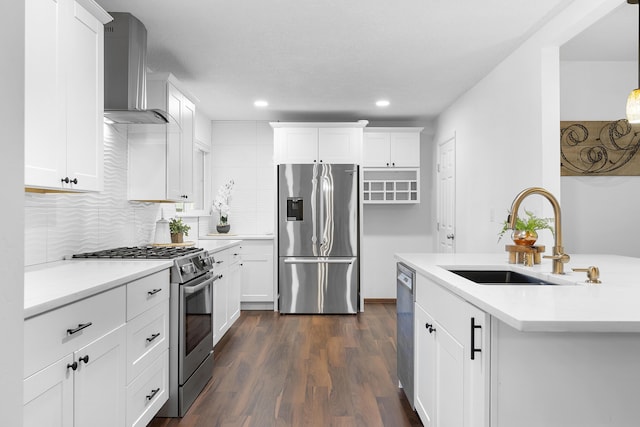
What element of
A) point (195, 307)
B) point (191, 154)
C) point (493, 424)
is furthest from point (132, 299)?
point (191, 154)

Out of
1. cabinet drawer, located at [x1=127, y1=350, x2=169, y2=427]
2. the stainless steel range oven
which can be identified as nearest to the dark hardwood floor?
the stainless steel range oven

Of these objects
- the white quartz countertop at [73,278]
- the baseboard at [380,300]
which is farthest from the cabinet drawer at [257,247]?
the white quartz countertop at [73,278]

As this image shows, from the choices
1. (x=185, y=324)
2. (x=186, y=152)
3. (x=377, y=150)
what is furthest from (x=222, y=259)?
(x=377, y=150)

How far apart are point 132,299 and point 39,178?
26.1 inches

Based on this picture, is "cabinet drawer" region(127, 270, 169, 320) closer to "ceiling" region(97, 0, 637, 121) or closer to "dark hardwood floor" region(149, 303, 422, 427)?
"dark hardwood floor" region(149, 303, 422, 427)

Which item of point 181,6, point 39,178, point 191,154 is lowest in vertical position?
point 39,178

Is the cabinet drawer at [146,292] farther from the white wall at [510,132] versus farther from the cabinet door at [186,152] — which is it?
the white wall at [510,132]

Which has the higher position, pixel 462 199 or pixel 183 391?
pixel 462 199

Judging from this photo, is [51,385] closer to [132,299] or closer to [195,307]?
[132,299]

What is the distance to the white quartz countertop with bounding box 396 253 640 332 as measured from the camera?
1.09 meters

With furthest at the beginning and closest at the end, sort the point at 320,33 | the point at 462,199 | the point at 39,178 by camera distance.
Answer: the point at 462,199, the point at 320,33, the point at 39,178

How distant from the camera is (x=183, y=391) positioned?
2486mm

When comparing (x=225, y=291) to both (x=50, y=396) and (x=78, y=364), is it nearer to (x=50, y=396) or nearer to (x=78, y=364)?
(x=78, y=364)

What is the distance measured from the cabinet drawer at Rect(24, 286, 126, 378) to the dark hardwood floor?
98 cm
